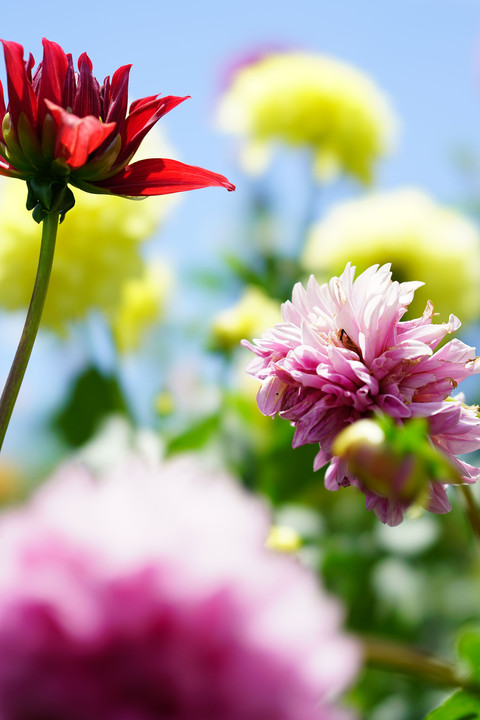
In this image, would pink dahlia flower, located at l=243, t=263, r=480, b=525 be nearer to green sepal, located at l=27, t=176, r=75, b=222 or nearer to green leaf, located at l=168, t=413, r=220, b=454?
green sepal, located at l=27, t=176, r=75, b=222

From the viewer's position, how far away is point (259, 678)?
0.10 m

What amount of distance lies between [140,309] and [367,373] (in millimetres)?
544

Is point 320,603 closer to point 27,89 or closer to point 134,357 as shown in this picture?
point 27,89

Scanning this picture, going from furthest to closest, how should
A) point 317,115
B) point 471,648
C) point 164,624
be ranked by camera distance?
point 317,115, point 471,648, point 164,624

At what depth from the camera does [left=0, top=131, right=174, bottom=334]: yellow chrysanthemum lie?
56 centimetres

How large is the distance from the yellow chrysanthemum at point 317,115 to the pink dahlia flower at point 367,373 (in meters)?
0.61

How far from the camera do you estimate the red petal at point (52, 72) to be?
0.74 ft

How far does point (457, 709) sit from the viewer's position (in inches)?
7.4

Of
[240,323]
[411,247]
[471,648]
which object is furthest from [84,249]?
[471,648]

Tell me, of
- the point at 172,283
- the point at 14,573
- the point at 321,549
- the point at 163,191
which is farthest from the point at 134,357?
the point at 14,573

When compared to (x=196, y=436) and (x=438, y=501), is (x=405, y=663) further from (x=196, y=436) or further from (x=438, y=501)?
(x=196, y=436)

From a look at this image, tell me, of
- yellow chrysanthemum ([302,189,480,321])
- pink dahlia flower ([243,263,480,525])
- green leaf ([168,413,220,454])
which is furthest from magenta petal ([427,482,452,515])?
yellow chrysanthemum ([302,189,480,321])

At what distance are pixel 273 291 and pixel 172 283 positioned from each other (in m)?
0.10

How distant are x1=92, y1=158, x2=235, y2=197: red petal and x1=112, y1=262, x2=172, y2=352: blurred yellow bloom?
49 cm
